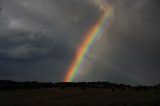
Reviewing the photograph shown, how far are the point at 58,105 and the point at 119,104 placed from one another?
1354cm

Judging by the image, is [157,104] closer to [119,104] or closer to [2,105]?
[119,104]

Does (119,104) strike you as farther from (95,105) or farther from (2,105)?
(2,105)

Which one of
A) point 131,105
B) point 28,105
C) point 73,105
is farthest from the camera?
point 28,105

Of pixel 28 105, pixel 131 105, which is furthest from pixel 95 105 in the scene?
pixel 28 105

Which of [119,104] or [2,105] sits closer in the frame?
[119,104]

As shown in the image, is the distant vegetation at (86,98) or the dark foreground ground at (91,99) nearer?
the dark foreground ground at (91,99)

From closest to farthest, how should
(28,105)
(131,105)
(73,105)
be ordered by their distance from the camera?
(131,105) < (73,105) < (28,105)

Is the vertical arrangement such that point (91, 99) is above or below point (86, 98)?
below

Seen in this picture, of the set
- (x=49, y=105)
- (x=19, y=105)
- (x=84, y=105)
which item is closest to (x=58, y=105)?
(x=49, y=105)

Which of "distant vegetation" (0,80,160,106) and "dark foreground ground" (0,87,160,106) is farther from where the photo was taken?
"distant vegetation" (0,80,160,106)

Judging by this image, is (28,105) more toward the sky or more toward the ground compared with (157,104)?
more toward the sky

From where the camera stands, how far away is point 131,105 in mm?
54844

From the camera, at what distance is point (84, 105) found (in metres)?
59.3

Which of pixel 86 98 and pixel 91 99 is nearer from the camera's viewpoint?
pixel 91 99
